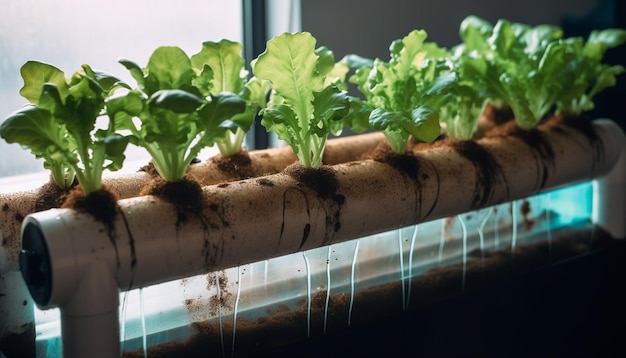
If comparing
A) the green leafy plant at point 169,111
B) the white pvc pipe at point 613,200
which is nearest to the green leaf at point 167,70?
the green leafy plant at point 169,111

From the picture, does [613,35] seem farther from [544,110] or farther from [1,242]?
[1,242]

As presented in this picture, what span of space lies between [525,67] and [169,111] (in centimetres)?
77

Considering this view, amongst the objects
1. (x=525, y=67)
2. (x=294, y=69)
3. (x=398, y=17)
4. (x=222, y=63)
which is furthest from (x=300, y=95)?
(x=398, y=17)

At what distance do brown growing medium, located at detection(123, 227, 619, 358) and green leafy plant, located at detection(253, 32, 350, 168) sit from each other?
0.24 m

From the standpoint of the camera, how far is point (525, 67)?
5.01 ft

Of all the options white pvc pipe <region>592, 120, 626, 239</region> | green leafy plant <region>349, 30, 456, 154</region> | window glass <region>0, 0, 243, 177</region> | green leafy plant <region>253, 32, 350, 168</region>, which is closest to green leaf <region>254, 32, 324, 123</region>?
green leafy plant <region>253, 32, 350, 168</region>

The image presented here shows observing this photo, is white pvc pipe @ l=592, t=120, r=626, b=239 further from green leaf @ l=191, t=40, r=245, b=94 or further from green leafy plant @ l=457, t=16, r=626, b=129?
green leaf @ l=191, t=40, r=245, b=94

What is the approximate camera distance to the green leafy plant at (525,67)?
1.48 metres

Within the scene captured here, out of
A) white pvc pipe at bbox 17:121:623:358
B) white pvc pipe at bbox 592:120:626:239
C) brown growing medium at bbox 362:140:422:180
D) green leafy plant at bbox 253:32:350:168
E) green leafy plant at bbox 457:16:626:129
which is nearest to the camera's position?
white pvc pipe at bbox 17:121:623:358

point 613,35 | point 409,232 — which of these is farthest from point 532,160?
point 613,35

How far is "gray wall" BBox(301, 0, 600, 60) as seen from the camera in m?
1.71

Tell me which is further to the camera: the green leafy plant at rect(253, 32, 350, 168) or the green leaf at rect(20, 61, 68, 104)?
the green leafy plant at rect(253, 32, 350, 168)

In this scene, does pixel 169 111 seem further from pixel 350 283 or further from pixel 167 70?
pixel 350 283

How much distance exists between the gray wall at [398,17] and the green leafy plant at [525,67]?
219 millimetres
